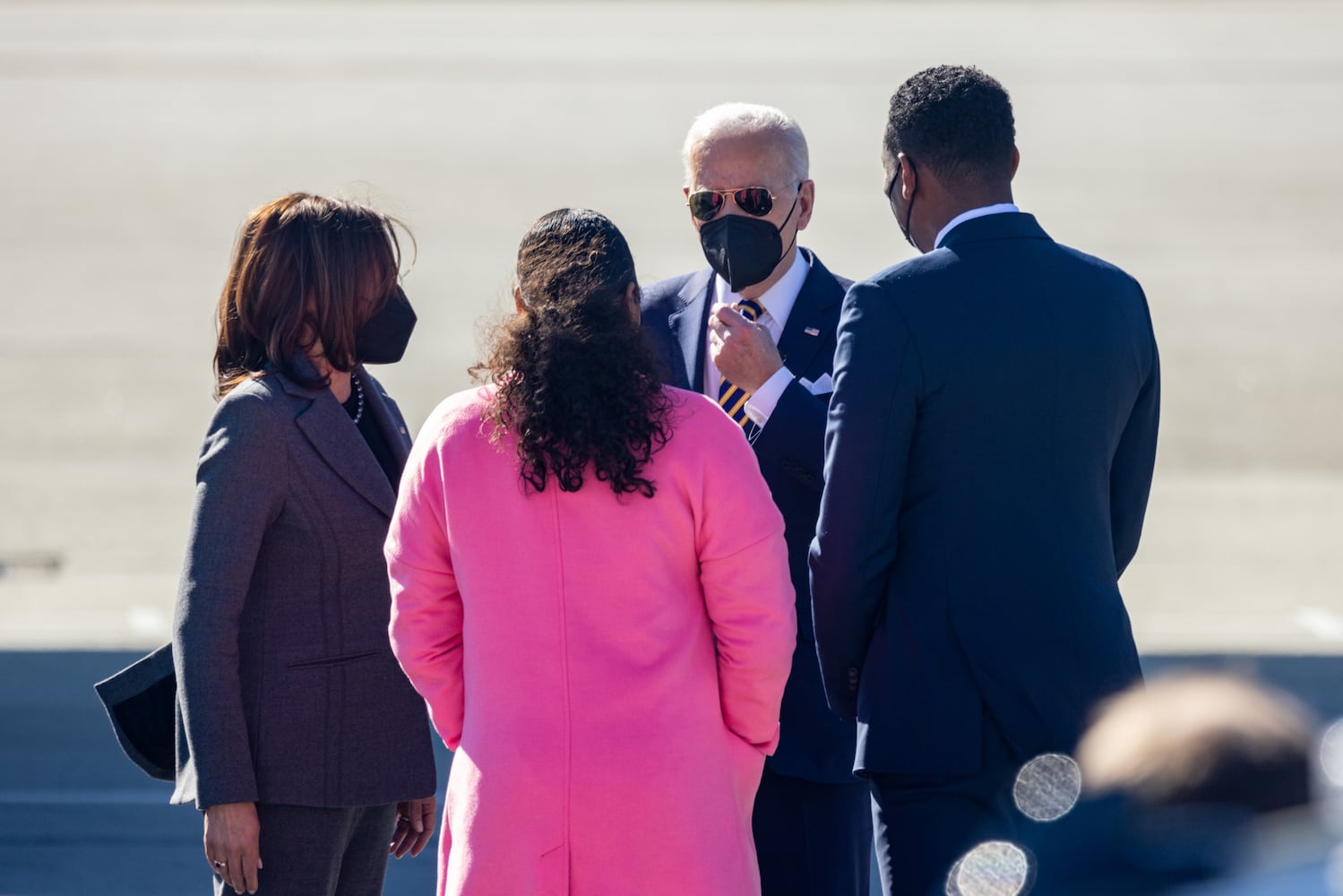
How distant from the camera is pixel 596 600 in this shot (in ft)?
8.53

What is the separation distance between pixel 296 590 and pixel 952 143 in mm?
1424

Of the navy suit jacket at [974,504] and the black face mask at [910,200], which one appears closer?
the navy suit jacket at [974,504]

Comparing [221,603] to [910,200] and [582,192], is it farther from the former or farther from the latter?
[582,192]

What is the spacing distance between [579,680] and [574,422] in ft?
1.31

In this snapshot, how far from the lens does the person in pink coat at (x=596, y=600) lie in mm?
2570

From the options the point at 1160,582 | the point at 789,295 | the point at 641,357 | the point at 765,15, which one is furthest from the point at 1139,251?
the point at 765,15

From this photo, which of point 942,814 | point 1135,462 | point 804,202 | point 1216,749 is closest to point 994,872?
point 1216,749

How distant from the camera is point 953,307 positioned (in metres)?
2.85

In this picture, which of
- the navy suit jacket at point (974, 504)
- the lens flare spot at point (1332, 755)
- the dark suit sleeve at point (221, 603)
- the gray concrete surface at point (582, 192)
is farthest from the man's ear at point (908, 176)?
the lens flare spot at point (1332, 755)

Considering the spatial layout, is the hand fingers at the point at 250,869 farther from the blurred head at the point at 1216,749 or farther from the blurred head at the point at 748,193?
the blurred head at the point at 1216,749

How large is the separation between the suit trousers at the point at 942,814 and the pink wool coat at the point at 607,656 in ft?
1.16

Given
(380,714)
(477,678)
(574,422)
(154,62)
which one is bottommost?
(380,714)

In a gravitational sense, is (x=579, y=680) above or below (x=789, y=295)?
below

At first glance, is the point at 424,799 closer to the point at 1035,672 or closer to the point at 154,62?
the point at 1035,672
